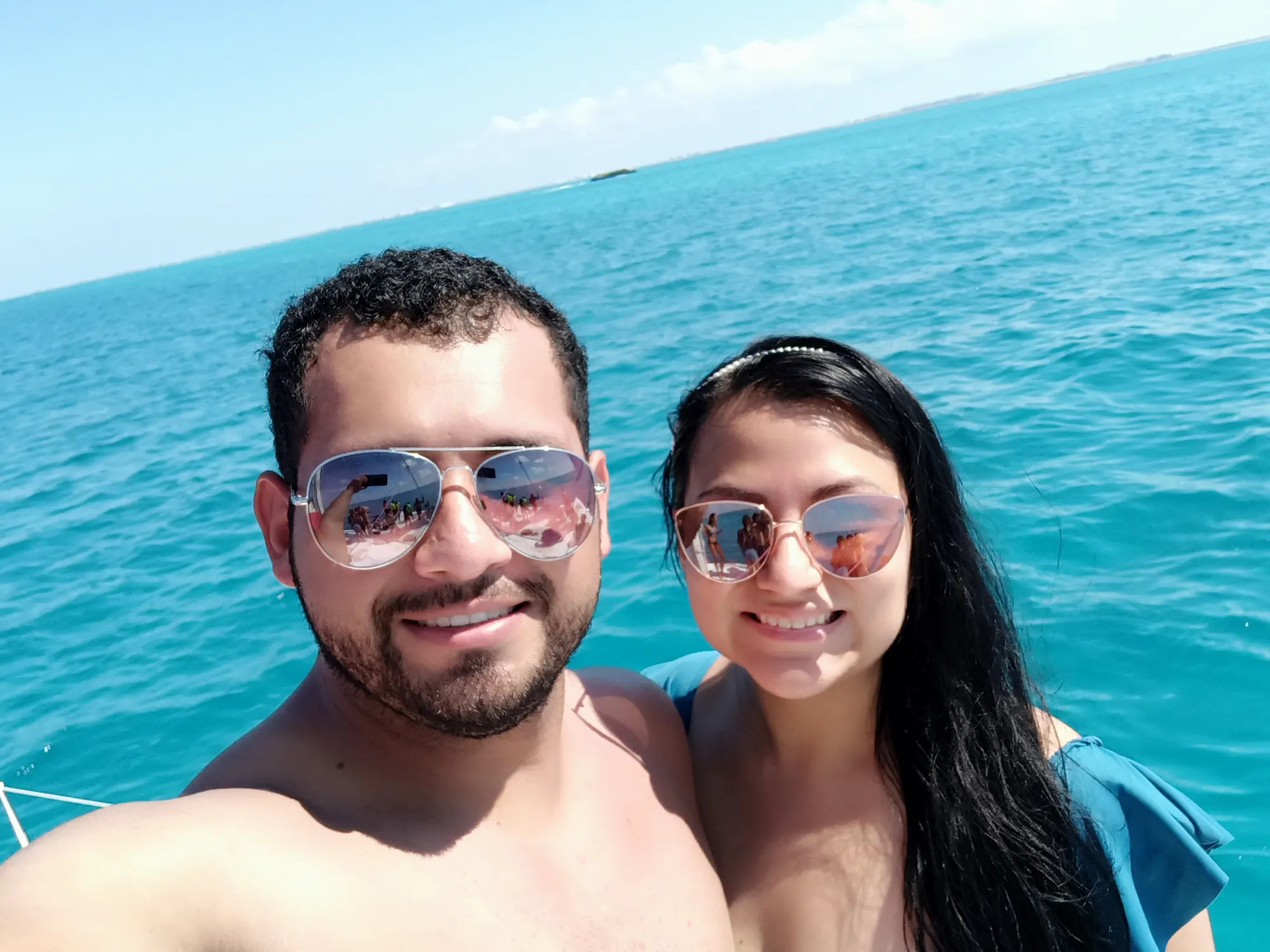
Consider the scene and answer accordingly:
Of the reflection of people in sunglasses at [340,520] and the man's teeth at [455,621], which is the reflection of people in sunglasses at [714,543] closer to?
the man's teeth at [455,621]

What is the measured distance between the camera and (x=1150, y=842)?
1870 mm

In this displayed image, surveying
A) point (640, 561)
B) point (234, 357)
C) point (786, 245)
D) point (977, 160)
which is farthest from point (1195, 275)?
point (977, 160)

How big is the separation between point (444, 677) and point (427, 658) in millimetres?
51

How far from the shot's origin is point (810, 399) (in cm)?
188

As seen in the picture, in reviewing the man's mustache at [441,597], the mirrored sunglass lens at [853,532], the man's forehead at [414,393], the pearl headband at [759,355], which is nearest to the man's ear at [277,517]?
the man's forehead at [414,393]

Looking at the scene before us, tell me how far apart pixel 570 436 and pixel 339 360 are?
1.70 feet

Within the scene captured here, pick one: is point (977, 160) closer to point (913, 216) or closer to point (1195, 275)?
point (913, 216)

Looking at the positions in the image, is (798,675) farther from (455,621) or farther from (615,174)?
(615,174)

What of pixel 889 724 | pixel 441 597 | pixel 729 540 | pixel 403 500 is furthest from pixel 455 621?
pixel 889 724

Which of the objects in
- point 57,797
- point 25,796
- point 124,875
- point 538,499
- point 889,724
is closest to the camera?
point 124,875

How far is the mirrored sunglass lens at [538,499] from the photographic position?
1.79 m

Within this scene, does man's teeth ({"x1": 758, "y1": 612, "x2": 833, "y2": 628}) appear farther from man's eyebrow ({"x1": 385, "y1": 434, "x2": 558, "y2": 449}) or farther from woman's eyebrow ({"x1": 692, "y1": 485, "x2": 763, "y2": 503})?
man's eyebrow ({"x1": 385, "y1": 434, "x2": 558, "y2": 449})

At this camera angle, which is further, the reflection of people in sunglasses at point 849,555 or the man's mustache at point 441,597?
the reflection of people in sunglasses at point 849,555

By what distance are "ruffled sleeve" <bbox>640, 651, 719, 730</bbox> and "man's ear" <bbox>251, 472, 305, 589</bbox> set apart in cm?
116
